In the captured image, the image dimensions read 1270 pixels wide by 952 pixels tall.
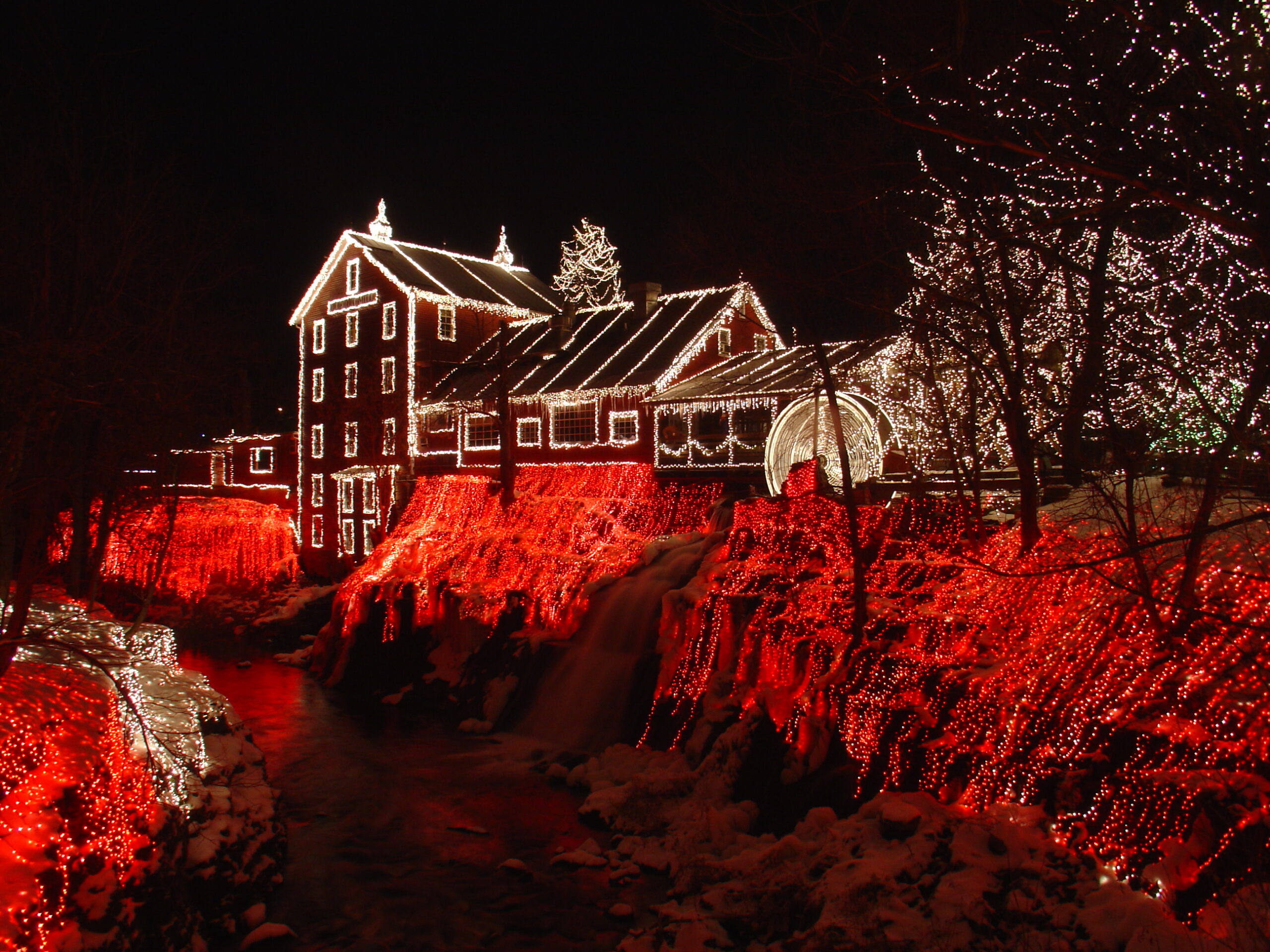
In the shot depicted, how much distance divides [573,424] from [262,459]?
1738 centimetres

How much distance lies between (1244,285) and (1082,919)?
205 inches

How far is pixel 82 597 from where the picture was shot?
15.4 metres

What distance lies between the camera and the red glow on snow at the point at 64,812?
271 inches

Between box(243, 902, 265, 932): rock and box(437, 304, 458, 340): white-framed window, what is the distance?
25433 millimetres

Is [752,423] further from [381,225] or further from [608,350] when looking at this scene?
[381,225]

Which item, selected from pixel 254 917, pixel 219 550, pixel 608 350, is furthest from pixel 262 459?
pixel 254 917

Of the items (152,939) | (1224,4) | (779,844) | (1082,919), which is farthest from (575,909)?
(1224,4)

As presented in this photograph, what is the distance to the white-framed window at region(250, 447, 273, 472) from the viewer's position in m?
38.0

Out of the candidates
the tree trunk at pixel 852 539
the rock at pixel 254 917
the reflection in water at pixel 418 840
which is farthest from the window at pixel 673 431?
the rock at pixel 254 917

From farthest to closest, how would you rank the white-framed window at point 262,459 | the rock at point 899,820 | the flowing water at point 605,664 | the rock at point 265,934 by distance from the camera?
the white-framed window at point 262,459
the flowing water at point 605,664
the rock at point 265,934
the rock at point 899,820

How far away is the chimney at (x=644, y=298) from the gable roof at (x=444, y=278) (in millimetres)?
6377

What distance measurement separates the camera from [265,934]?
926 cm

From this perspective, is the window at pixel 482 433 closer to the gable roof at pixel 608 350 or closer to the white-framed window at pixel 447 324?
the gable roof at pixel 608 350

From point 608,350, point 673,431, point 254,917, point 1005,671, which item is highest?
point 608,350
